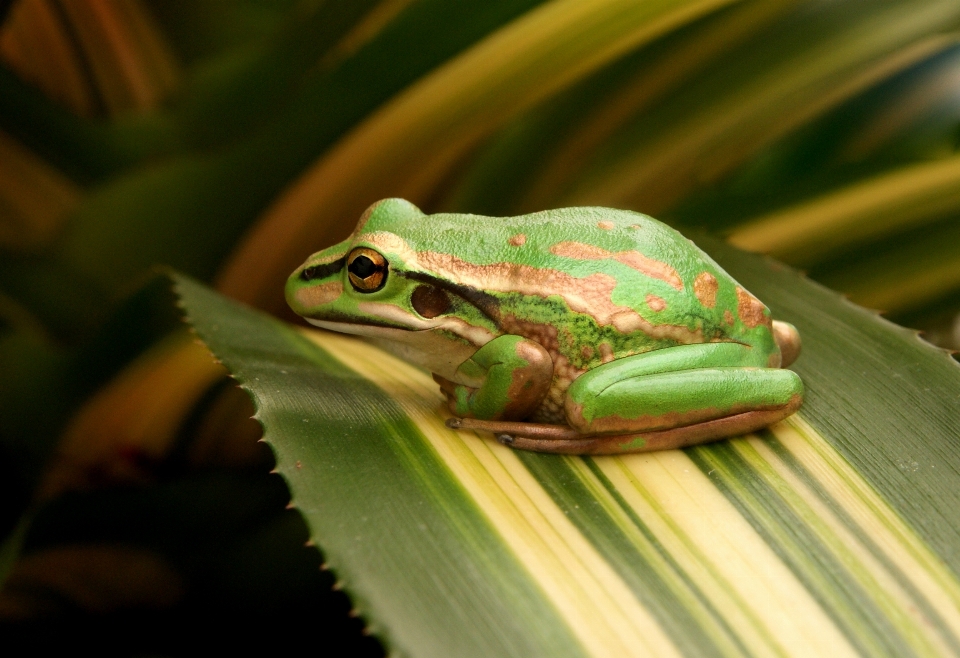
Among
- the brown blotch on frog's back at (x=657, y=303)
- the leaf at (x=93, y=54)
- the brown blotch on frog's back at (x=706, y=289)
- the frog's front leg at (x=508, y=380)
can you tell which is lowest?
the brown blotch on frog's back at (x=706, y=289)

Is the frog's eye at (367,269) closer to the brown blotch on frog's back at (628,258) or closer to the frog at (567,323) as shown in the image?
the frog at (567,323)

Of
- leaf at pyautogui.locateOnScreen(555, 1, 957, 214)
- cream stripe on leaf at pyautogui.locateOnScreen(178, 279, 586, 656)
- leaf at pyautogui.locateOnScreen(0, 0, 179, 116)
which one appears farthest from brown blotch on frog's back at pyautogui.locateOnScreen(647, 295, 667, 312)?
leaf at pyautogui.locateOnScreen(0, 0, 179, 116)

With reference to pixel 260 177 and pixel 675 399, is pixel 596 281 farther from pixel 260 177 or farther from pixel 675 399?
pixel 260 177

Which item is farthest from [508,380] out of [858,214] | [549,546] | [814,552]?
[858,214]

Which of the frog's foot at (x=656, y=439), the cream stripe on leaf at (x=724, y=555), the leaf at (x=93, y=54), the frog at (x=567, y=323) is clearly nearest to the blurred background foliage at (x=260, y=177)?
the leaf at (x=93, y=54)

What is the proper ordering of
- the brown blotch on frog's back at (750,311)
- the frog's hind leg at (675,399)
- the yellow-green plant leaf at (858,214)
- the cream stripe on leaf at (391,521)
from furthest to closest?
1. the yellow-green plant leaf at (858,214)
2. the brown blotch on frog's back at (750,311)
3. the frog's hind leg at (675,399)
4. the cream stripe on leaf at (391,521)

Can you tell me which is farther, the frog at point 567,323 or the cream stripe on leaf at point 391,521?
the frog at point 567,323

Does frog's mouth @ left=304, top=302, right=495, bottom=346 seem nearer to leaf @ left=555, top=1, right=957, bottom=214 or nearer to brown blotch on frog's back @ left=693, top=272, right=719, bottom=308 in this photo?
brown blotch on frog's back @ left=693, top=272, right=719, bottom=308
